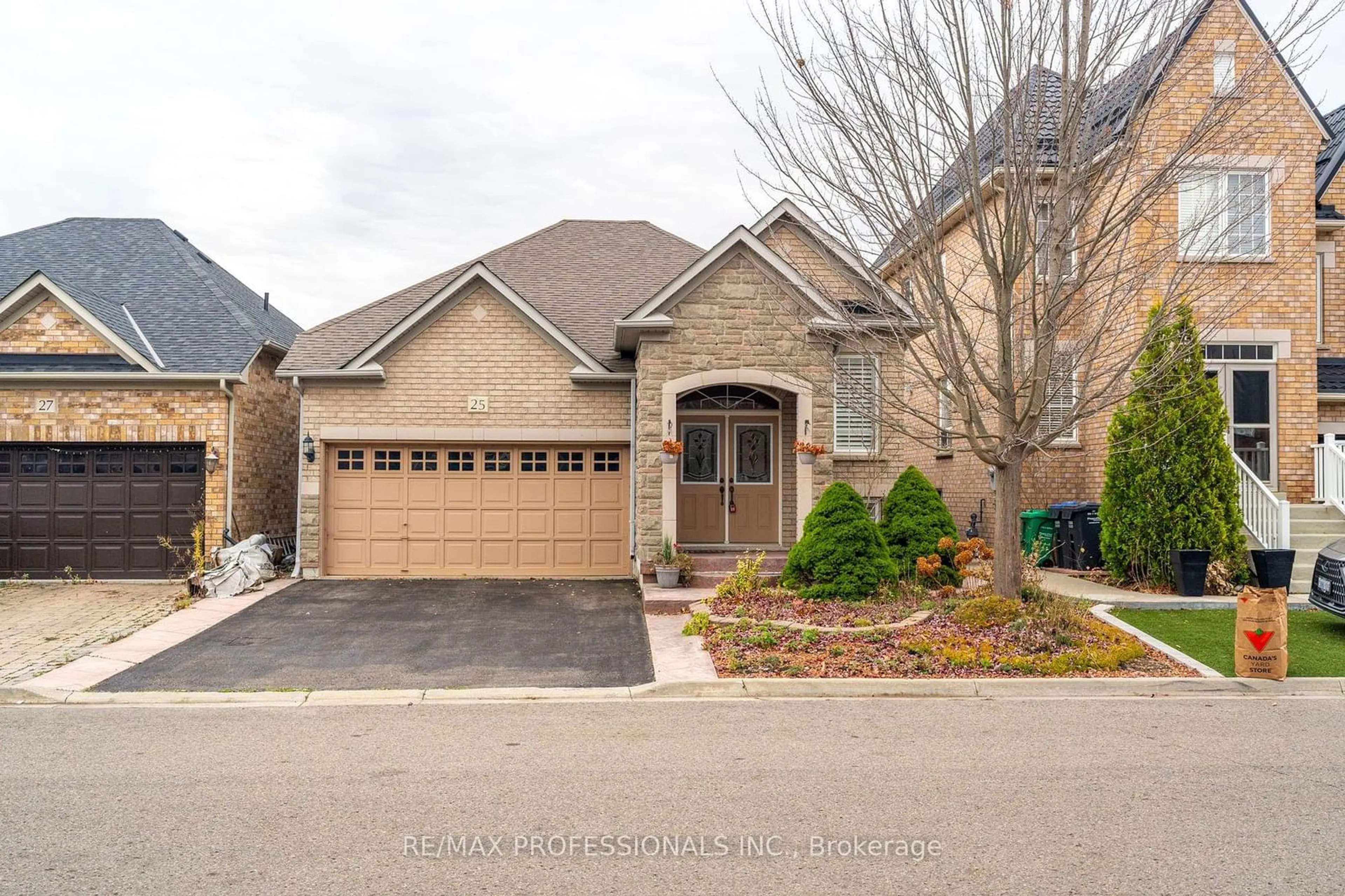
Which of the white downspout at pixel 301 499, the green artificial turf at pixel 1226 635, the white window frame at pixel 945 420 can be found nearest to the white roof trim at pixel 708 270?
the white window frame at pixel 945 420

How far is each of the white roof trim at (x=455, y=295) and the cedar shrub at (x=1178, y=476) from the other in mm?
8152

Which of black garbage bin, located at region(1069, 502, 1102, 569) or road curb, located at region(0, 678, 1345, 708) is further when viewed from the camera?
black garbage bin, located at region(1069, 502, 1102, 569)

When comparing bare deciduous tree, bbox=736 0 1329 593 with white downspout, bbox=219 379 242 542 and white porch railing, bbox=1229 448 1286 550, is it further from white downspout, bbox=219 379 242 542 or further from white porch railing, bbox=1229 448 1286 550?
white downspout, bbox=219 379 242 542

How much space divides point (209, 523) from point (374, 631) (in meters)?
6.19

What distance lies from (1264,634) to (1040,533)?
296 inches

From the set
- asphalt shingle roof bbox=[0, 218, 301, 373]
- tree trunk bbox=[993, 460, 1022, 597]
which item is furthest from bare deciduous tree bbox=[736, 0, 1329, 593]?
asphalt shingle roof bbox=[0, 218, 301, 373]

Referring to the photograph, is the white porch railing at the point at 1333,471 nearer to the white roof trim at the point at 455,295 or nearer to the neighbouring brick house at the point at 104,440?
the white roof trim at the point at 455,295

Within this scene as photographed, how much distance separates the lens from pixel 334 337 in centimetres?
1747

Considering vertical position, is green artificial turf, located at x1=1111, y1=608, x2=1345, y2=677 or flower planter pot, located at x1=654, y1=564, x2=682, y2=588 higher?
flower planter pot, located at x1=654, y1=564, x2=682, y2=588

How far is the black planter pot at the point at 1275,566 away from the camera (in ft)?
44.0

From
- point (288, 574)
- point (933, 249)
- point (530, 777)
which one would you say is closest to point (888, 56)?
point (933, 249)

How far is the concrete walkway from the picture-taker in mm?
12695

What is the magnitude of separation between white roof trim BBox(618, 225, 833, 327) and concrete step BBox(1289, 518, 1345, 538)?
8.01 m

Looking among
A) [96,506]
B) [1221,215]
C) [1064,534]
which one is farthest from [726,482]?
[96,506]
